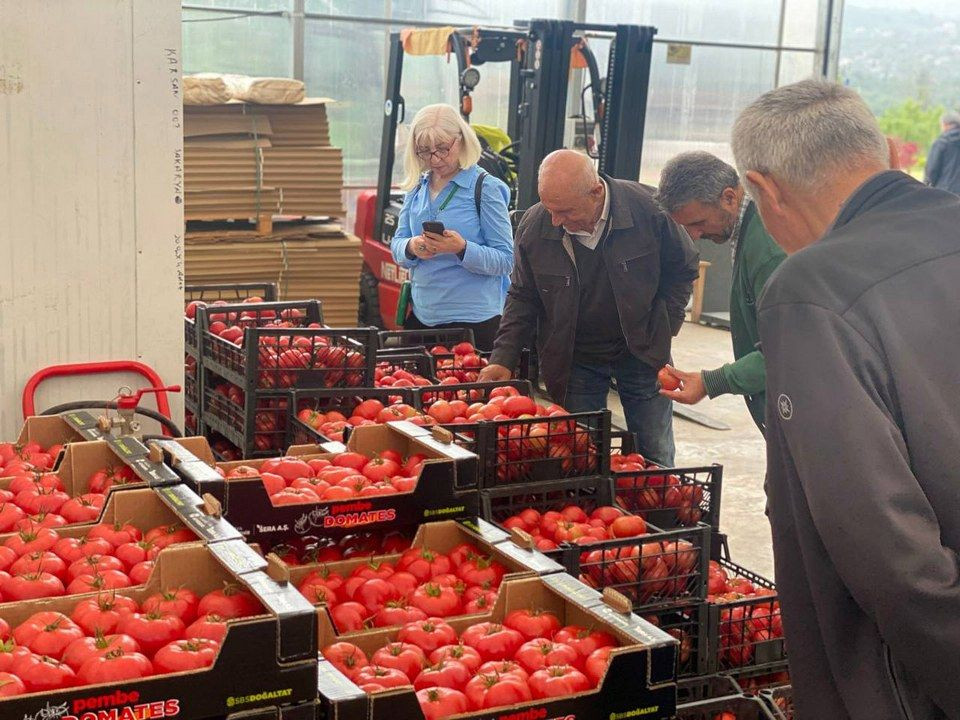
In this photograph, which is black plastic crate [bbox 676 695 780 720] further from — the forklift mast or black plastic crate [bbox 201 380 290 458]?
the forklift mast

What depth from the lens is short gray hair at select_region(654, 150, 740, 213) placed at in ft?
14.4

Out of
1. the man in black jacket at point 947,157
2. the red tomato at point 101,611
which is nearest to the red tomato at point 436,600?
the red tomato at point 101,611

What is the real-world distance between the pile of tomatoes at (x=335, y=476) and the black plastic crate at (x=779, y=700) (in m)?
1.04

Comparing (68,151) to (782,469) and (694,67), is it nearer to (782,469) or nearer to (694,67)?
(782,469)

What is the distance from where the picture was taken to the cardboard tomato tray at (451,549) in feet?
9.39

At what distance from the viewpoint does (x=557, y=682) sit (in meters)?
2.39

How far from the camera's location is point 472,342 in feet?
17.3

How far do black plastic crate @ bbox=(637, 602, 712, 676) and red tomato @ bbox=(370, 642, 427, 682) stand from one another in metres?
0.81

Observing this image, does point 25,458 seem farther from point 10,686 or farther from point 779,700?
point 779,700

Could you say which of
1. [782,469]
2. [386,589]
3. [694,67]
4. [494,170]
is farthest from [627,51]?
[782,469]

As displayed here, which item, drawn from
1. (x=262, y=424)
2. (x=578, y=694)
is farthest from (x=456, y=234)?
(x=578, y=694)

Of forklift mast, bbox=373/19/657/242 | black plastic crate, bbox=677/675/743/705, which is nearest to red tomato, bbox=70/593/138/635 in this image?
black plastic crate, bbox=677/675/743/705

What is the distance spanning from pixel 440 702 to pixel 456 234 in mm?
3335

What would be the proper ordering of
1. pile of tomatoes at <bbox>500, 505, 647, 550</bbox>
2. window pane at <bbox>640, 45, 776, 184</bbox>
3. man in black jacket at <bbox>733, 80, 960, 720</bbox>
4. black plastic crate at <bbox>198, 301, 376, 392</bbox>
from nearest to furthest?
man in black jacket at <bbox>733, 80, 960, 720</bbox>
pile of tomatoes at <bbox>500, 505, 647, 550</bbox>
black plastic crate at <bbox>198, 301, 376, 392</bbox>
window pane at <bbox>640, 45, 776, 184</bbox>
